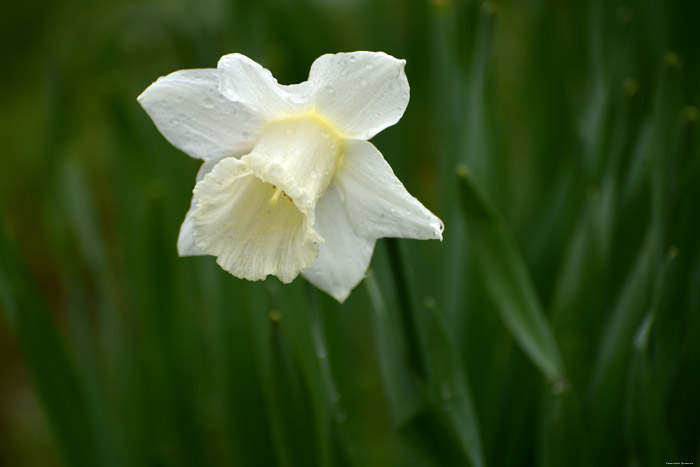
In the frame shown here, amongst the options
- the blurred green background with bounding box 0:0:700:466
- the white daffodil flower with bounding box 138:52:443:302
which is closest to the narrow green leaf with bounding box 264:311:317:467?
the blurred green background with bounding box 0:0:700:466

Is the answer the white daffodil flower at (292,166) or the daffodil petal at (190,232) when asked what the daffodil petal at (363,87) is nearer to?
the white daffodil flower at (292,166)

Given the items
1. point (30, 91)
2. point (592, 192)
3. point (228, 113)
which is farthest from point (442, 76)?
point (30, 91)

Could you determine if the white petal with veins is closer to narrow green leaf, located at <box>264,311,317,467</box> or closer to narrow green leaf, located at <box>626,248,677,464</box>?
narrow green leaf, located at <box>264,311,317,467</box>

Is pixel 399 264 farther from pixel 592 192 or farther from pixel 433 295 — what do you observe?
pixel 433 295

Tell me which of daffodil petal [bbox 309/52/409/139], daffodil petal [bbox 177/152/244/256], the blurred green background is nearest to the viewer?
daffodil petal [bbox 309/52/409/139]

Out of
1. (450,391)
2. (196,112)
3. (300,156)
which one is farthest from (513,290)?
(196,112)

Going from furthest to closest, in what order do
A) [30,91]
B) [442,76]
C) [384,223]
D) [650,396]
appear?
[30,91] < [442,76] < [650,396] < [384,223]

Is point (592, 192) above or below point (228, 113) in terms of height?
below

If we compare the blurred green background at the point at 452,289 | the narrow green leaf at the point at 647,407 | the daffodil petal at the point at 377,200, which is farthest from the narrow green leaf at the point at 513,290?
the daffodil petal at the point at 377,200
